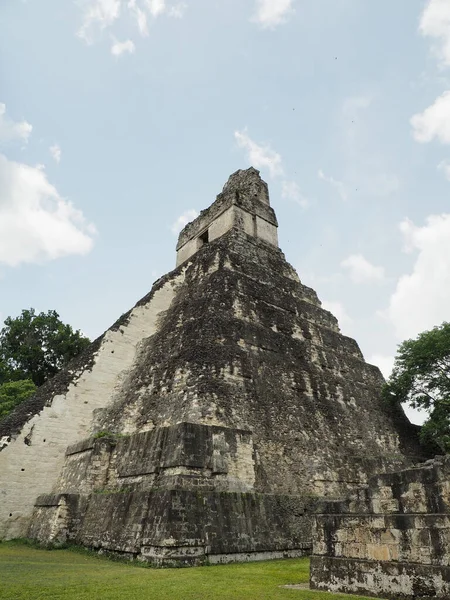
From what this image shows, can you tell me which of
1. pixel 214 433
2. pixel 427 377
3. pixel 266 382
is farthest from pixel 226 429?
pixel 427 377

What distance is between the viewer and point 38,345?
2603 centimetres

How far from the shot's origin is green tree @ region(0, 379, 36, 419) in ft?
60.8

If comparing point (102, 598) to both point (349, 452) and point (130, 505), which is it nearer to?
point (130, 505)

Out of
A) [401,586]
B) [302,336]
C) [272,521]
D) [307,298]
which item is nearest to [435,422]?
[302,336]

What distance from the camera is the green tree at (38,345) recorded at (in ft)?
83.6

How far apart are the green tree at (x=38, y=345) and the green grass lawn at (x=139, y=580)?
18.2 meters

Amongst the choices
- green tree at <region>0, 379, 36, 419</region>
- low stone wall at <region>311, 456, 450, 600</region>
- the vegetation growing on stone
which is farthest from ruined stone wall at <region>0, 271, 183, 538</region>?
the vegetation growing on stone

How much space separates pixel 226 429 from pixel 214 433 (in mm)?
360

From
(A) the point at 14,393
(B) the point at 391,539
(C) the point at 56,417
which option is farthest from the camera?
(A) the point at 14,393

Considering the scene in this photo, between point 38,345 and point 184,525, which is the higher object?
point 38,345

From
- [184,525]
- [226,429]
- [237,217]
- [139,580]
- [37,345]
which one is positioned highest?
[237,217]

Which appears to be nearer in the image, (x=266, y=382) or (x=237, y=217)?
(x=266, y=382)

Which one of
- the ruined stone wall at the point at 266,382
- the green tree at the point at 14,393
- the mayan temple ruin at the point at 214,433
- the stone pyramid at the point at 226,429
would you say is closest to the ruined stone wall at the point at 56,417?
the mayan temple ruin at the point at 214,433

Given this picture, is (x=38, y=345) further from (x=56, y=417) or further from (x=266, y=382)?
(x=266, y=382)
